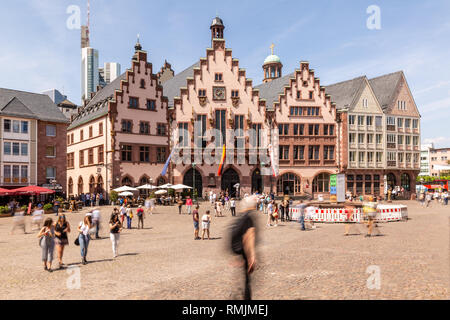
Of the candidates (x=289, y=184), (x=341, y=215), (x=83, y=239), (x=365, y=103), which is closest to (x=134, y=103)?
(x=289, y=184)

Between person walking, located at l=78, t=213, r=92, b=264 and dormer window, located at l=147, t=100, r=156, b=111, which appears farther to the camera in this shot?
dormer window, located at l=147, t=100, r=156, b=111

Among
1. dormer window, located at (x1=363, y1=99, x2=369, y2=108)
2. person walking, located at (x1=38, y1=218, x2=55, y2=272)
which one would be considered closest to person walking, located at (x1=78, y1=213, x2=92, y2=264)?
person walking, located at (x1=38, y1=218, x2=55, y2=272)

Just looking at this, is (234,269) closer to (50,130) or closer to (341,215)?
(341,215)

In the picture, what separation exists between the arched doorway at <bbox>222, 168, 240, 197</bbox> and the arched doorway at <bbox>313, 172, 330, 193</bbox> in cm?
1243

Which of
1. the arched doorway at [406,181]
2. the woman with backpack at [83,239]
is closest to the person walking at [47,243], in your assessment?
the woman with backpack at [83,239]

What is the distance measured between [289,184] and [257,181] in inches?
213

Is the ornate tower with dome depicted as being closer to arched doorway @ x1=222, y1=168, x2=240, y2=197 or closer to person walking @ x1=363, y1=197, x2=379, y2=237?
arched doorway @ x1=222, y1=168, x2=240, y2=197

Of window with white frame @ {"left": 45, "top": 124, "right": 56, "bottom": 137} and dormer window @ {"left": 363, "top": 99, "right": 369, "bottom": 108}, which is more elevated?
dormer window @ {"left": 363, "top": 99, "right": 369, "bottom": 108}

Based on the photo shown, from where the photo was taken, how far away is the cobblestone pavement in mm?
10438

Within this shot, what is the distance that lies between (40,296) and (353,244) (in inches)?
538

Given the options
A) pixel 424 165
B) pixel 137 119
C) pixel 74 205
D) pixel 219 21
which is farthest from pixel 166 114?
pixel 424 165

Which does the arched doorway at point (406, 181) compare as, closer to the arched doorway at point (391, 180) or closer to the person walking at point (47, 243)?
the arched doorway at point (391, 180)

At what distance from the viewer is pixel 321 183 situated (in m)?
62.8

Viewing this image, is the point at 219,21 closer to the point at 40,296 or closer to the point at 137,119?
the point at 137,119
